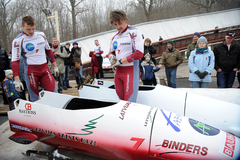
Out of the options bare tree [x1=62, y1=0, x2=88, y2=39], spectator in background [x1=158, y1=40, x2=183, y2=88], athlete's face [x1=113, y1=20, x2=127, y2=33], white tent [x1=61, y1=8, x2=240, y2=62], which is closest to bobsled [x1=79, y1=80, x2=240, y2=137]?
athlete's face [x1=113, y1=20, x2=127, y2=33]

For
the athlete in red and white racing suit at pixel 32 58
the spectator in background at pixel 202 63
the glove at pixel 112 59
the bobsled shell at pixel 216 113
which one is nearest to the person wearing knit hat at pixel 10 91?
the athlete in red and white racing suit at pixel 32 58

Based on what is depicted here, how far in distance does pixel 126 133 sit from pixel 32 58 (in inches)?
73.8

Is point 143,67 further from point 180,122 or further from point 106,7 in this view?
point 106,7

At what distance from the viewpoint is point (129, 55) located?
224 centimetres

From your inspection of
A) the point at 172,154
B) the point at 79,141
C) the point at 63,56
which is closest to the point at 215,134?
the point at 172,154

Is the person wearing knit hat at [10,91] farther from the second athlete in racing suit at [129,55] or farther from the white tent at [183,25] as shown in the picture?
the white tent at [183,25]

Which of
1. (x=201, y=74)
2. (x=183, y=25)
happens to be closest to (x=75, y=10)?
(x=183, y=25)

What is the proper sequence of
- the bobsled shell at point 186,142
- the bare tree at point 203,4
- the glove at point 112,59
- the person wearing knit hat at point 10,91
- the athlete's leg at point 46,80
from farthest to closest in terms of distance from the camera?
the bare tree at point 203,4 < the person wearing knit hat at point 10,91 < the athlete's leg at point 46,80 < the glove at point 112,59 < the bobsled shell at point 186,142

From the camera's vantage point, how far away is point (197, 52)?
334cm

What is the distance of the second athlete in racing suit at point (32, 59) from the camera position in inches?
98.0

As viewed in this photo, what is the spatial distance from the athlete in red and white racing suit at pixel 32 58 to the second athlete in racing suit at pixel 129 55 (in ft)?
3.81

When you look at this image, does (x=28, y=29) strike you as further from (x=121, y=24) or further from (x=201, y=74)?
(x=201, y=74)

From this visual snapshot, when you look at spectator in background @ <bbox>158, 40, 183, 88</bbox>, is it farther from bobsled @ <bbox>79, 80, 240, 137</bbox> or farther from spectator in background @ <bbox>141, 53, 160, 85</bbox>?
bobsled @ <bbox>79, 80, 240, 137</bbox>

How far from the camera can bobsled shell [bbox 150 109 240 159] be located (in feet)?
4.57
